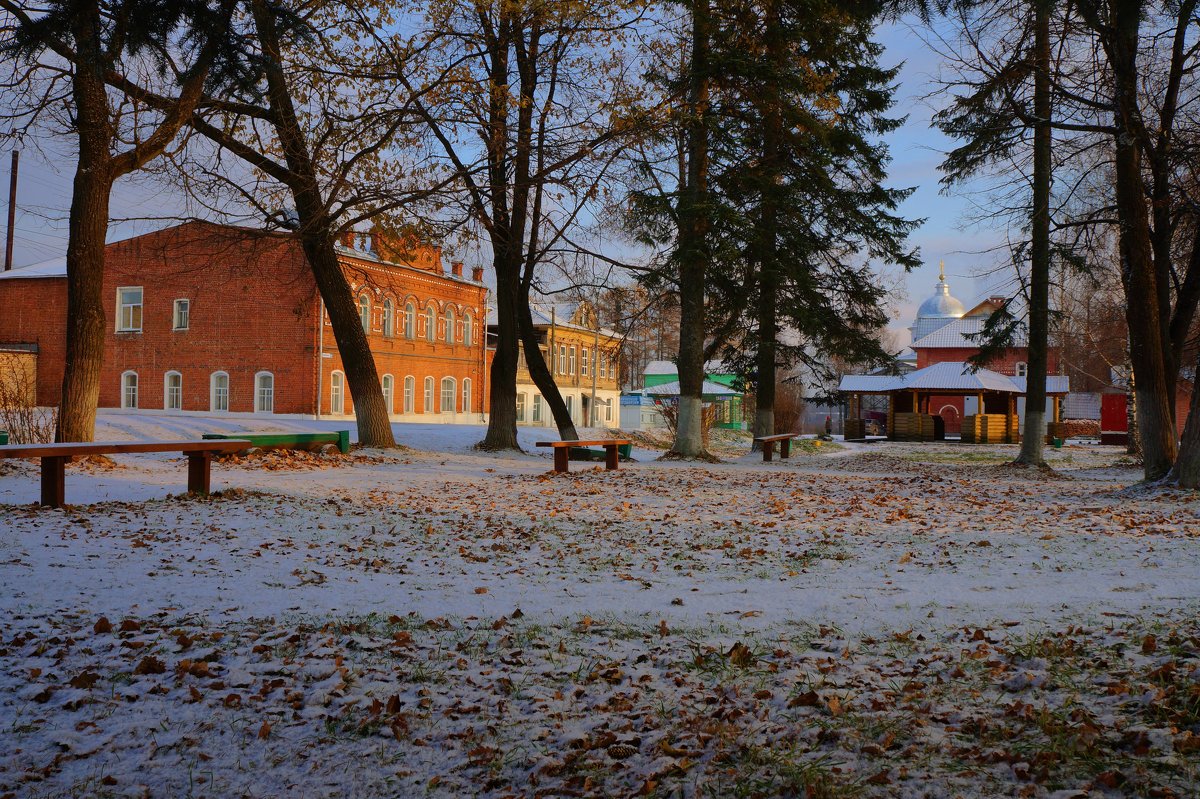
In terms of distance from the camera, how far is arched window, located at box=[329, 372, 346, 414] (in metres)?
36.3

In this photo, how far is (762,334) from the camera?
70.0 feet

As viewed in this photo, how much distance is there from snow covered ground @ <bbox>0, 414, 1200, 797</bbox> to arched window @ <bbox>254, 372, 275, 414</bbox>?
28.0 metres

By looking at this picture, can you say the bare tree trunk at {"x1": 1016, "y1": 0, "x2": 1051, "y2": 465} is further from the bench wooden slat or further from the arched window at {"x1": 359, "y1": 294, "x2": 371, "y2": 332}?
the arched window at {"x1": 359, "y1": 294, "x2": 371, "y2": 332}

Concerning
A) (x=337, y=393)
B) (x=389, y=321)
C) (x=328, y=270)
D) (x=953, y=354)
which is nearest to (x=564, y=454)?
(x=328, y=270)

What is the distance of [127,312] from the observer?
3866cm

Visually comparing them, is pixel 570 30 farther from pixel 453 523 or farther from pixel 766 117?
Result: pixel 453 523

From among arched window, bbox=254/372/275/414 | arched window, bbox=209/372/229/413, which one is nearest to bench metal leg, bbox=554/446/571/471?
arched window, bbox=254/372/275/414

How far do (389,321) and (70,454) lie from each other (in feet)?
102

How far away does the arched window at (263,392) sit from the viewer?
36031mm

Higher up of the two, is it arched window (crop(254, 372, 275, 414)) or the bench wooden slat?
arched window (crop(254, 372, 275, 414))

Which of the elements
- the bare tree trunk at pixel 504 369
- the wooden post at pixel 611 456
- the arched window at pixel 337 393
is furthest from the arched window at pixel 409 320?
the wooden post at pixel 611 456

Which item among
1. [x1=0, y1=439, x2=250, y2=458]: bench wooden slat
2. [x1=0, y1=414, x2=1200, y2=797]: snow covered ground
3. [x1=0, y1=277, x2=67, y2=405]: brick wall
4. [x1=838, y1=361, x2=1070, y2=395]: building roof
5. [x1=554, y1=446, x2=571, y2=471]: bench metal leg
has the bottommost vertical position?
[x1=0, y1=414, x2=1200, y2=797]: snow covered ground

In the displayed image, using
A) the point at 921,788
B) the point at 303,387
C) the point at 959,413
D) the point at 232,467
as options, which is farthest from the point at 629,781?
the point at 959,413

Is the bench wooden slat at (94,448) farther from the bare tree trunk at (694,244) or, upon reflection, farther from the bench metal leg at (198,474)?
the bare tree trunk at (694,244)
